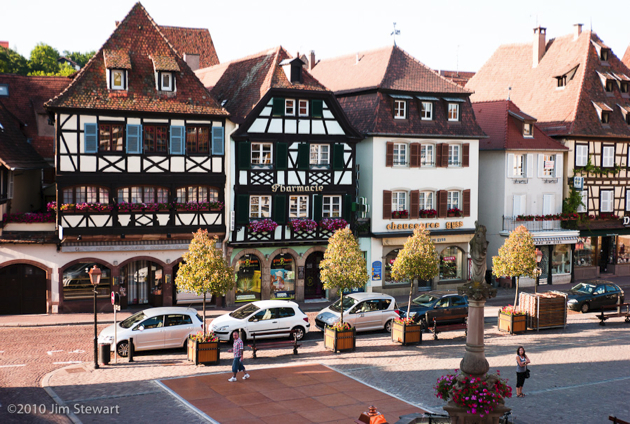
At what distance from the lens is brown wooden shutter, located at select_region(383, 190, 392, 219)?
39719 millimetres

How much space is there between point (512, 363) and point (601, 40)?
3265 centimetres

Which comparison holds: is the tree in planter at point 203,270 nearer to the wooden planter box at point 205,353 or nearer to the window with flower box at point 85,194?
the wooden planter box at point 205,353

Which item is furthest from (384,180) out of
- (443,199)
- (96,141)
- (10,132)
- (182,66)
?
(10,132)

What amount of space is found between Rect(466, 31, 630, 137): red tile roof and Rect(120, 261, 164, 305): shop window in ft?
91.1

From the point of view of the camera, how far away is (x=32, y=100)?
133 ft

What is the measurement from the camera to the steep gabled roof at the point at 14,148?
33.9 meters

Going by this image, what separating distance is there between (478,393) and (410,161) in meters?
25.2

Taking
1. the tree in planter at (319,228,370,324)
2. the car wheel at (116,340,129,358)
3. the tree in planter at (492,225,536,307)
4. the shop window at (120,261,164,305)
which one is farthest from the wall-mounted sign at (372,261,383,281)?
the car wheel at (116,340,129,358)

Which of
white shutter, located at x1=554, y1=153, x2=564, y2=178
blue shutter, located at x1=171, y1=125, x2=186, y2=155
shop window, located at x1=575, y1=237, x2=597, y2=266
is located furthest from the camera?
shop window, located at x1=575, y1=237, x2=597, y2=266

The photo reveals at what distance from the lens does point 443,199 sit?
41.4m

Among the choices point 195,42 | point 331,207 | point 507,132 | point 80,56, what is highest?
point 80,56

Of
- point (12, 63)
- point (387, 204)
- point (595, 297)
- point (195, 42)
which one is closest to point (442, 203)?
point (387, 204)

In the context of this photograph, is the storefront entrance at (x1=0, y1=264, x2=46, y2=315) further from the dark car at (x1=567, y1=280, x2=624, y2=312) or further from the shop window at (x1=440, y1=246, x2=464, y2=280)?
the dark car at (x1=567, y1=280, x2=624, y2=312)

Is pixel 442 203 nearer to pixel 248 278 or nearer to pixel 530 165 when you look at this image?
pixel 530 165
